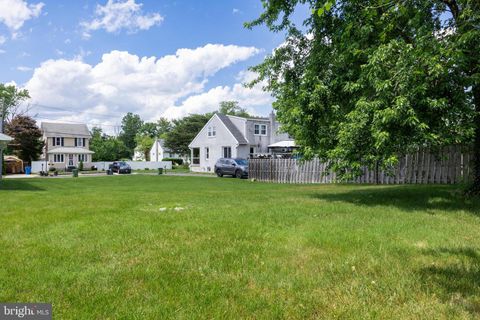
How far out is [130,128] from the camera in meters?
102

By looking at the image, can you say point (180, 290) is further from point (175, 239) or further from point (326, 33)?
point (326, 33)

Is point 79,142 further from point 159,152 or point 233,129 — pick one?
point 233,129

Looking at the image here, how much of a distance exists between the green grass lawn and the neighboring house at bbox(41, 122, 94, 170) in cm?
4709

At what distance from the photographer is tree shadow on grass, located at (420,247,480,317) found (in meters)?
3.19

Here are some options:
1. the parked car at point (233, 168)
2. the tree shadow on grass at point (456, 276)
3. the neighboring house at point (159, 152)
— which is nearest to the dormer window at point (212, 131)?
the parked car at point (233, 168)

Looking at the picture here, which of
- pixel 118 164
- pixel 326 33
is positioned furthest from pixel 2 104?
pixel 326 33

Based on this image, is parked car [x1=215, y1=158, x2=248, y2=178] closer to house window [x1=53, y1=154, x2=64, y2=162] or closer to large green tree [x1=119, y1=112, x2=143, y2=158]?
house window [x1=53, y1=154, x2=64, y2=162]

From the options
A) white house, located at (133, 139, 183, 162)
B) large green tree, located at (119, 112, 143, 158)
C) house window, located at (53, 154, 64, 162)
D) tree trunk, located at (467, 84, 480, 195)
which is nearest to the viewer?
tree trunk, located at (467, 84, 480, 195)

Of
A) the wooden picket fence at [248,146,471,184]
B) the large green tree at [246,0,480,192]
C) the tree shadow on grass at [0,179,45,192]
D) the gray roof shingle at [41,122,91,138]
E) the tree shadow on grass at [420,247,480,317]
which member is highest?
the gray roof shingle at [41,122,91,138]

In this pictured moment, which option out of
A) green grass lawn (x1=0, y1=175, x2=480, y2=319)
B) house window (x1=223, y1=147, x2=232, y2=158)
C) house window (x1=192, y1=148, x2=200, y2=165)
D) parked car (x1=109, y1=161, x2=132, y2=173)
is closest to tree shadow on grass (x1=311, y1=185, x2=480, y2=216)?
green grass lawn (x1=0, y1=175, x2=480, y2=319)

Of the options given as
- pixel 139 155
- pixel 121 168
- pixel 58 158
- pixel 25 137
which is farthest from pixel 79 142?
pixel 139 155

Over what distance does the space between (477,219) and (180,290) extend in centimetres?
605

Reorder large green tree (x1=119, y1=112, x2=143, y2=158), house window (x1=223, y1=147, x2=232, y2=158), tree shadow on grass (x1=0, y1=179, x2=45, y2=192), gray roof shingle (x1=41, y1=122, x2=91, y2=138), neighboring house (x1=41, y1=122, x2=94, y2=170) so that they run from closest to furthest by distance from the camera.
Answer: tree shadow on grass (x1=0, y1=179, x2=45, y2=192)
house window (x1=223, y1=147, x2=232, y2=158)
neighboring house (x1=41, y1=122, x2=94, y2=170)
gray roof shingle (x1=41, y1=122, x2=91, y2=138)
large green tree (x1=119, y1=112, x2=143, y2=158)

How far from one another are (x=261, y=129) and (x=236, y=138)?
352 cm
